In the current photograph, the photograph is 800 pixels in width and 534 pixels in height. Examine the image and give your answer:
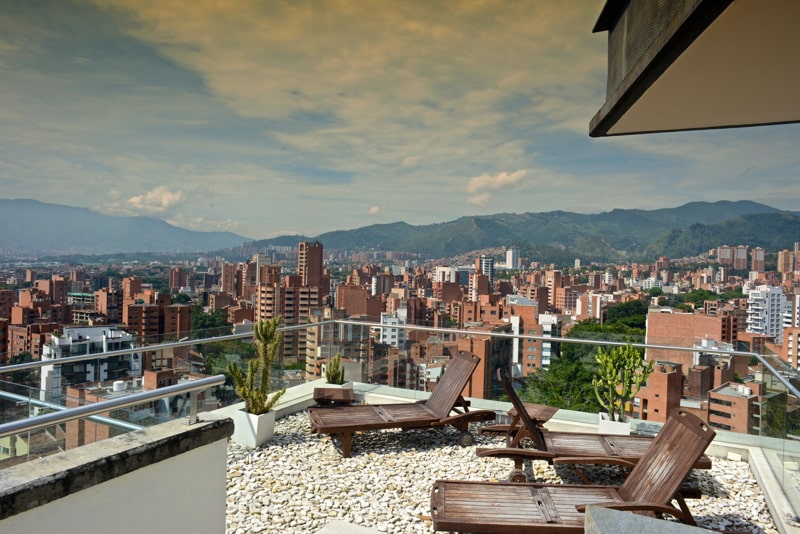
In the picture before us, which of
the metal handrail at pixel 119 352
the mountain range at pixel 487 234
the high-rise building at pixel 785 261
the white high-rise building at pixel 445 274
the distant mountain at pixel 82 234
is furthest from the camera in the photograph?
the white high-rise building at pixel 445 274

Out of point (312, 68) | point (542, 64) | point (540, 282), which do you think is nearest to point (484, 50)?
point (542, 64)

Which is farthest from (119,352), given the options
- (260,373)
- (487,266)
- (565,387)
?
(487,266)

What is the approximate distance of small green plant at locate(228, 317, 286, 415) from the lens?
530cm

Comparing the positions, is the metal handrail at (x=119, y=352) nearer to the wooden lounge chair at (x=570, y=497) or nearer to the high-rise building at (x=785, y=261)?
the wooden lounge chair at (x=570, y=497)

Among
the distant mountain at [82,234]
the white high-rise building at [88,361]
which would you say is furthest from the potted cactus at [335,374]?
the distant mountain at [82,234]

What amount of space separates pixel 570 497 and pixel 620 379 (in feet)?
8.38

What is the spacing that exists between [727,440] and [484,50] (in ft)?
104

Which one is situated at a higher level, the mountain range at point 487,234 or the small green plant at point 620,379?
the mountain range at point 487,234

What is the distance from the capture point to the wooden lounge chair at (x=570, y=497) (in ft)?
10.1

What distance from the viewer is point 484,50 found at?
32906 millimetres

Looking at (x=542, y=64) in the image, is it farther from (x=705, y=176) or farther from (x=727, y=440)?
(x=705, y=176)

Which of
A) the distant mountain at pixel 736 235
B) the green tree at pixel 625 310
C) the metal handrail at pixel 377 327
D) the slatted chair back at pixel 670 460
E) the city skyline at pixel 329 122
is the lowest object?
the green tree at pixel 625 310

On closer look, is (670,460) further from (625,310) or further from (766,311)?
(625,310)

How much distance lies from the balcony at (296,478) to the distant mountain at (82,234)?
44.2 m
